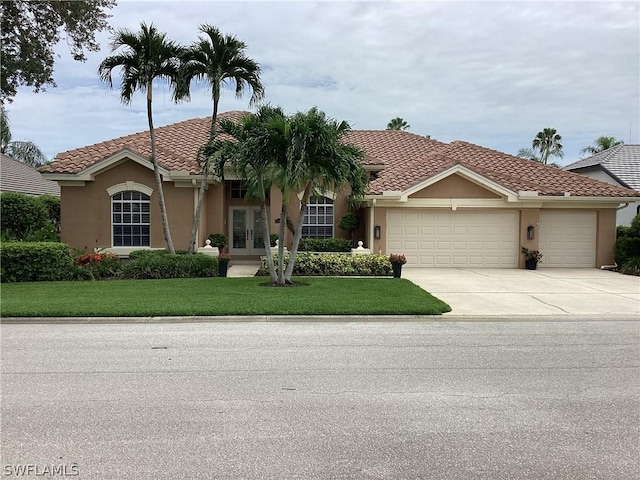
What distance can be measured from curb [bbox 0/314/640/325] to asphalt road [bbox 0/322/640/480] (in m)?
0.98

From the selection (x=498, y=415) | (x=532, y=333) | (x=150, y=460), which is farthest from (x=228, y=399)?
(x=532, y=333)

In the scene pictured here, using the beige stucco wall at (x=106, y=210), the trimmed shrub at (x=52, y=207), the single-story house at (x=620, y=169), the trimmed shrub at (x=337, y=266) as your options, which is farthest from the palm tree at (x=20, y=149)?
the single-story house at (x=620, y=169)

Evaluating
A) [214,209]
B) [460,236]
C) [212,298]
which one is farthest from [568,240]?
[212,298]

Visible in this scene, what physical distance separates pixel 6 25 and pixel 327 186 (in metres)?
11.9

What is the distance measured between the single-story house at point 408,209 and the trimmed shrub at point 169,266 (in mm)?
3019

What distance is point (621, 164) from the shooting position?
92.1ft

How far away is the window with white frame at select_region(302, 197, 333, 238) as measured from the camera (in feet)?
64.6

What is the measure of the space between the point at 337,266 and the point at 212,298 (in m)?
6.09

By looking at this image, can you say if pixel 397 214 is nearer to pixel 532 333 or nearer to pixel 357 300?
pixel 357 300

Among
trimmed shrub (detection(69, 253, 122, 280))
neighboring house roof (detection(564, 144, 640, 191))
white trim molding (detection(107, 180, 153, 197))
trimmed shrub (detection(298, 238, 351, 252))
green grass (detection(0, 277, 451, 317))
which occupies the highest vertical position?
neighboring house roof (detection(564, 144, 640, 191))

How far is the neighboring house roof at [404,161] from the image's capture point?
18.7m

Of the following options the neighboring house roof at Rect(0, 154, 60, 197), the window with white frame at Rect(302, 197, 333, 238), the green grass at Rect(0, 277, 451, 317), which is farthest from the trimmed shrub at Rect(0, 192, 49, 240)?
the window with white frame at Rect(302, 197, 333, 238)

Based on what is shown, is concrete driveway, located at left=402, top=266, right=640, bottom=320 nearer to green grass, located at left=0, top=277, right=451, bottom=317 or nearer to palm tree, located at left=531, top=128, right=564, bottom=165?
green grass, located at left=0, top=277, right=451, bottom=317

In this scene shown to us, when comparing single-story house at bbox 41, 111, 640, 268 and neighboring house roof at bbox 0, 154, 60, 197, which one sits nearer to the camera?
single-story house at bbox 41, 111, 640, 268
